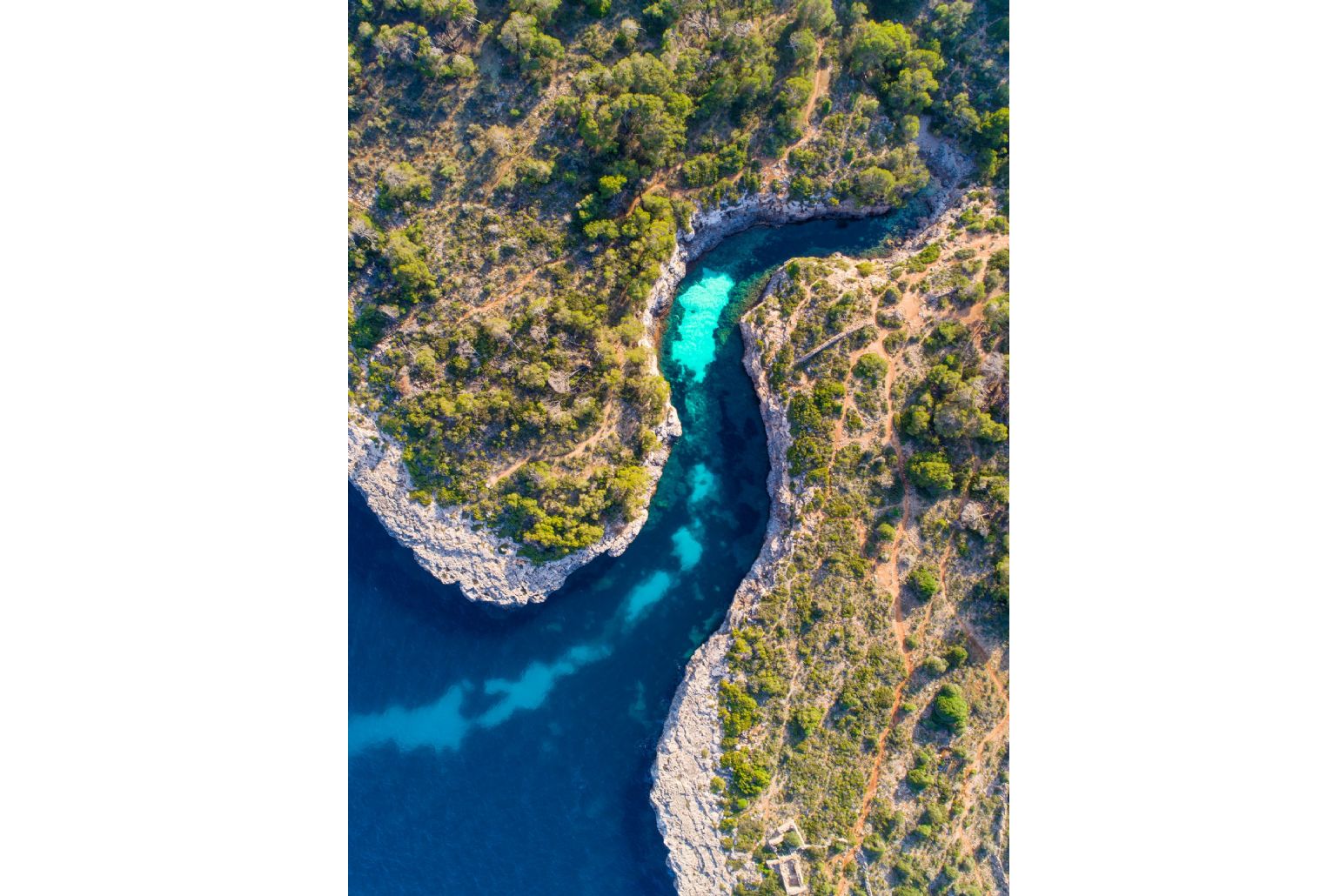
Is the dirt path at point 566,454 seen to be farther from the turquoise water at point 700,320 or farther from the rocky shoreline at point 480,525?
the turquoise water at point 700,320

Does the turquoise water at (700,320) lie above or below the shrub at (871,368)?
above

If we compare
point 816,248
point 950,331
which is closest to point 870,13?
point 816,248

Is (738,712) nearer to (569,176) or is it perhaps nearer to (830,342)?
(830,342)

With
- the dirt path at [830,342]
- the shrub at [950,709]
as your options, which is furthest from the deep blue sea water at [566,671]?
the shrub at [950,709]

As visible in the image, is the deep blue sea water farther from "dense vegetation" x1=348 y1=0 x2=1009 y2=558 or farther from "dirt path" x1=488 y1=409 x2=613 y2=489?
"dirt path" x1=488 y1=409 x2=613 y2=489

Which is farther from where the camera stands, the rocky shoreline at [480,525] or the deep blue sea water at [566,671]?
the deep blue sea water at [566,671]

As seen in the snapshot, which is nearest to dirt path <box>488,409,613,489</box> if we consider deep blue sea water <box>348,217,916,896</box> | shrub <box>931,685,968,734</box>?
deep blue sea water <box>348,217,916,896</box>
